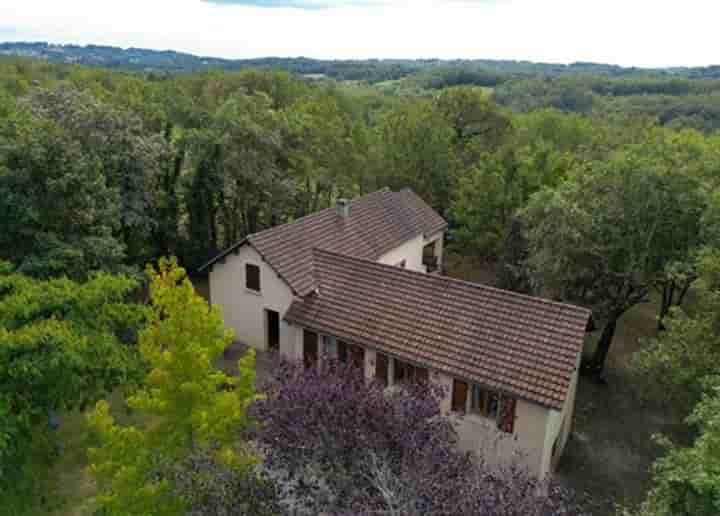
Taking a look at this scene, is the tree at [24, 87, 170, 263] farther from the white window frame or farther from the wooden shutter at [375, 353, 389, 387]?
the wooden shutter at [375, 353, 389, 387]

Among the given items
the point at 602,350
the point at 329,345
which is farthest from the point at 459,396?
the point at 602,350

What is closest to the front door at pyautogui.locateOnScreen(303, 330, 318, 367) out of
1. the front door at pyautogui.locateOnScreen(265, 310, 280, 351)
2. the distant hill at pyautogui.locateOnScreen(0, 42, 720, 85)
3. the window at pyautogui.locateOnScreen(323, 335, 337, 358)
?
the window at pyautogui.locateOnScreen(323, 335, 337, 358)

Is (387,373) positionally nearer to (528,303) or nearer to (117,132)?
(528,303)

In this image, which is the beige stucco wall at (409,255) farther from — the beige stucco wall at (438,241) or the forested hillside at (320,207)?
the forested hillside at (320,207)

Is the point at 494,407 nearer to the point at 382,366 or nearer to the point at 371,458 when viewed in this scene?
the point at 382,366

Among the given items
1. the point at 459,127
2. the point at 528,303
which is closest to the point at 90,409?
→ the point at 528,303

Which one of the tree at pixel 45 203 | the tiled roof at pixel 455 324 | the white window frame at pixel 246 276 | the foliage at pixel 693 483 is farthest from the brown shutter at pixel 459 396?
the tree at pixel 45 203
